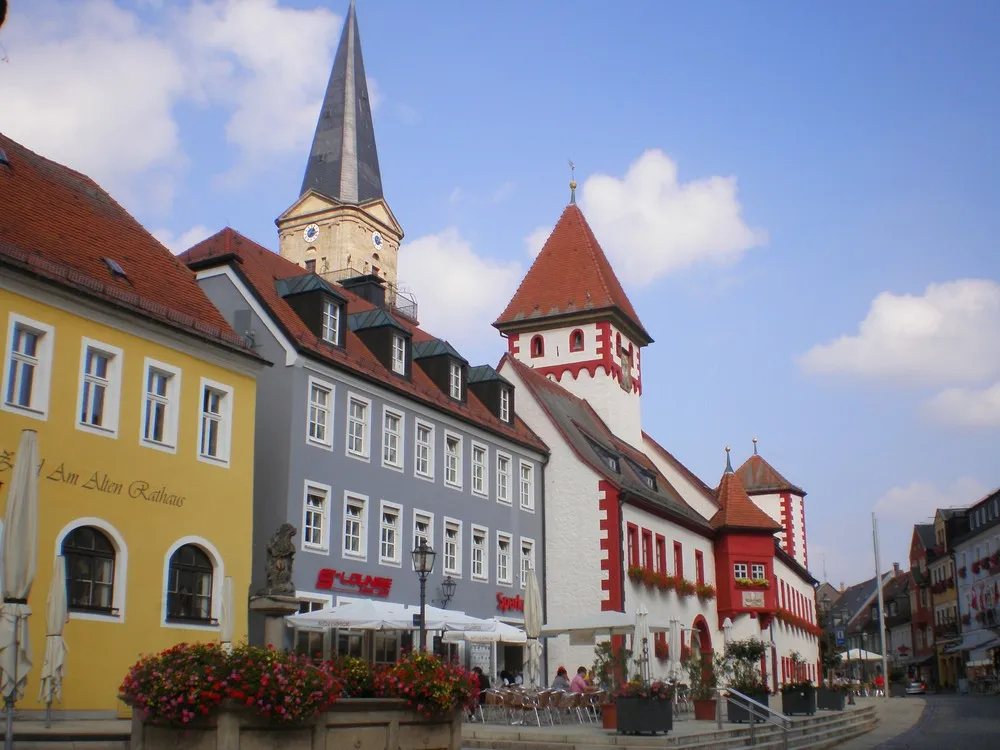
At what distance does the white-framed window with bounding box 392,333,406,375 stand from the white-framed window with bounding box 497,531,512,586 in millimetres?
6445

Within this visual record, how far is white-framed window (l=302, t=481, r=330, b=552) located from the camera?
26.5 metres

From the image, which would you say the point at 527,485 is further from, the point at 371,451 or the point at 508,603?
the point at 371,451

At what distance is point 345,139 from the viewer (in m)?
83.3

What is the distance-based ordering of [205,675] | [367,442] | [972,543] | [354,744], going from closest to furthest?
1. [205,675]
2. [354,744]
3. [367,442]
4. [972,543]

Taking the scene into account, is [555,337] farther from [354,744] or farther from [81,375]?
[354,744]

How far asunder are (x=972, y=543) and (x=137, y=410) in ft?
215

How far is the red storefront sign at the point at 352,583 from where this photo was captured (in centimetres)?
2669

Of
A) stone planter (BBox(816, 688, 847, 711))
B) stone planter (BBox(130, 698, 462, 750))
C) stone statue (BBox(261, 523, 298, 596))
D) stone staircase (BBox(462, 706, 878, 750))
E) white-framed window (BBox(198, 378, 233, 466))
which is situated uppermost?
white-framed window (BBox(198, 378, 233, 466))

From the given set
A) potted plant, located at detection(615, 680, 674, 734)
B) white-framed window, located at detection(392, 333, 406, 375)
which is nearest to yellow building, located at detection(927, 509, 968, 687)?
white-framed window, located at detection(392, 333, 406, 375)

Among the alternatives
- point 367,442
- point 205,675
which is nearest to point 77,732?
point 205,675

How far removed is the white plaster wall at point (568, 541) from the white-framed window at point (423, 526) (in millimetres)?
7551

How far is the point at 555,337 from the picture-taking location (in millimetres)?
48906

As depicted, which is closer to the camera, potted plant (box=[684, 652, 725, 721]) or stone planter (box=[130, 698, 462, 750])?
stone planter (box=[130, 698, 462, 750])

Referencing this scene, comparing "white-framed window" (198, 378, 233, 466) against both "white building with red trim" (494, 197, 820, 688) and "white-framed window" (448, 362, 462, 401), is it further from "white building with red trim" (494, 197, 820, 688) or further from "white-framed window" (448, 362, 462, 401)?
"white building with red trim" (494, 197, 820, 688)
